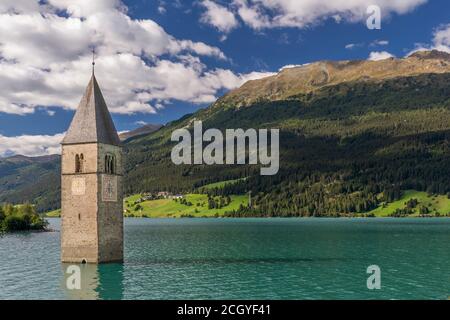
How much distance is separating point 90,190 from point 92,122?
8.49 meters

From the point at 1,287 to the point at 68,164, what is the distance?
17001 mm

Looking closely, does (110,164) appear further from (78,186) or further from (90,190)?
(78,186)

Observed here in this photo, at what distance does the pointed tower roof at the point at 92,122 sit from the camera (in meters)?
61.5

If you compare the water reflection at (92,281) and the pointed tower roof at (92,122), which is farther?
the pointed tower roof at (92,122)

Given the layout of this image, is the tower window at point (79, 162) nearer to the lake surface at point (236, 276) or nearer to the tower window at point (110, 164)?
the tower window at point (110, 164)

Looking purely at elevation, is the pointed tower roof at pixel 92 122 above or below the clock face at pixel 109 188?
above

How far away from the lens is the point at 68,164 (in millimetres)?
61406

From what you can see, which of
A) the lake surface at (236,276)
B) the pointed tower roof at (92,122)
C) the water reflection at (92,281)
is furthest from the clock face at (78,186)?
the lake surface at (236,276)

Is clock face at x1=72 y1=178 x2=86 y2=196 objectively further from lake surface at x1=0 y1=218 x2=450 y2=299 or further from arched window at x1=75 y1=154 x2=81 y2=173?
lake surface at x1=0 y1=218 x2=450 y2=299

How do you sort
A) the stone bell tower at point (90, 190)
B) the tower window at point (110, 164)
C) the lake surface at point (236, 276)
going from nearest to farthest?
the lake surface at point (236, 276)
the stone bell tower at point (90, 190)
the tower window at point (110, 164)

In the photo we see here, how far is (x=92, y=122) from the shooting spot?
61.9 meters

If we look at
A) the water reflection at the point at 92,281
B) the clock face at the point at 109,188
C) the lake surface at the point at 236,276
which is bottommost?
the lake surface at the point at 236,276

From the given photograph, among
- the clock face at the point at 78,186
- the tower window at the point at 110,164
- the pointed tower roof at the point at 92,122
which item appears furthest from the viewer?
the tower window at the point at 110,164
